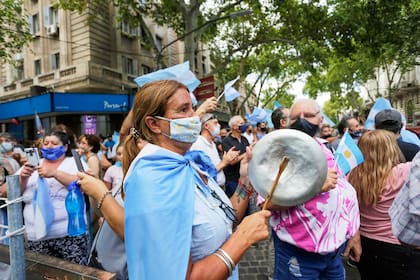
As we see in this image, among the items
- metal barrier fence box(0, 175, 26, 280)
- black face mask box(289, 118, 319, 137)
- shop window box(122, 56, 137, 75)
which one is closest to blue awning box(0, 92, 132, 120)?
shop window box(122, 56, 137, 75)

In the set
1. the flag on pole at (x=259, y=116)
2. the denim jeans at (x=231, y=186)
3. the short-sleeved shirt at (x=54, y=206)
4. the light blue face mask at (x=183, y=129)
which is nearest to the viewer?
the light blue face mask at (x=183, y=129)

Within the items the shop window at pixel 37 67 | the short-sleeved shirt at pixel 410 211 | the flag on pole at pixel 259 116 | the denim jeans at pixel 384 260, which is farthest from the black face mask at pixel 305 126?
the shop window at pixel 37 67

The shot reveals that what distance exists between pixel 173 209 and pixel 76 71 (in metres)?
17.1

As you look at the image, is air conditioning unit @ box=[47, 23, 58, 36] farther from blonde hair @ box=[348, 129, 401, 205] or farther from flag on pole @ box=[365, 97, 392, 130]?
blonde hair @ box=[348, 129, 401, 205]

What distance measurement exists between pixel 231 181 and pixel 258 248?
3.85 feet

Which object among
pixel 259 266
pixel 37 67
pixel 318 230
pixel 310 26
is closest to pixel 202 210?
pixel 318 230

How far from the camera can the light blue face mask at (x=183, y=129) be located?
1.43 meters

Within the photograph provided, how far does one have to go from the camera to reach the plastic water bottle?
9.20 feet

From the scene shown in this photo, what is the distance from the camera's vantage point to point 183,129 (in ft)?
4.73

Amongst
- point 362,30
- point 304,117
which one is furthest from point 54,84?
point 304,117

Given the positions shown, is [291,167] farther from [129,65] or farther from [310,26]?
[129,65]

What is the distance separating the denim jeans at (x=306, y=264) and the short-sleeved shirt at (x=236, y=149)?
106 inches

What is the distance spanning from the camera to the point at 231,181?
16.2 ft

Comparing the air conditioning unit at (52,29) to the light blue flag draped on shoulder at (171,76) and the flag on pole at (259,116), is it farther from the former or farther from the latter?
the light blue flag draped on shoulder at (171,76)
